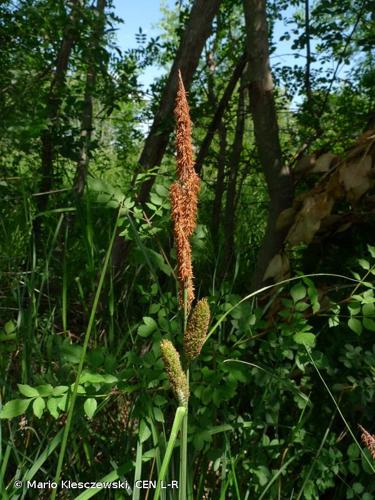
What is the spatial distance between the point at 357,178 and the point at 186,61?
1.10 metres

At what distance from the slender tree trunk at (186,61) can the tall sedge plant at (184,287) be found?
177cm

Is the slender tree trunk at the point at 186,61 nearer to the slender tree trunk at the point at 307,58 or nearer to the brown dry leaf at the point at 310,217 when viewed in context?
the brown dry leaf at the point at 310,217

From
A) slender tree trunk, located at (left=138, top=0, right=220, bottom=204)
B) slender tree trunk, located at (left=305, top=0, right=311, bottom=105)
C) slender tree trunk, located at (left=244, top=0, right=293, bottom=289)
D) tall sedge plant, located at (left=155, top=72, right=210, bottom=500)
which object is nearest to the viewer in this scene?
tall sedge plant, located at (left=155, top=72, right=210, bottom=500)

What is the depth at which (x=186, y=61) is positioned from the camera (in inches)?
103

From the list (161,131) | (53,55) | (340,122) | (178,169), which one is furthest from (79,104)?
(178,169)

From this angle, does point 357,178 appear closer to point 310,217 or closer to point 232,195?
point 310,217

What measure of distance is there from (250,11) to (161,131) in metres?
0.62

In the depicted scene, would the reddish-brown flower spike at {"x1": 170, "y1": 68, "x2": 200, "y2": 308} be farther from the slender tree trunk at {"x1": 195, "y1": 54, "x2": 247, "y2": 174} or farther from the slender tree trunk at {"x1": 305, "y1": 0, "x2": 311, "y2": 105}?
the slender tree trunk at {"x1": 305, "y1": 0, "x2": 311, "y2": 105}

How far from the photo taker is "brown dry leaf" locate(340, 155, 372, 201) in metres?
1.87

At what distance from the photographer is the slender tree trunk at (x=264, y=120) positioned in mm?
2342

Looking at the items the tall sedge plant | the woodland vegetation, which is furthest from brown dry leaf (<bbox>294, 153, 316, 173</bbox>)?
the tall sedge plant

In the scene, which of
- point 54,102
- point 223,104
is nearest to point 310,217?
point 223,104

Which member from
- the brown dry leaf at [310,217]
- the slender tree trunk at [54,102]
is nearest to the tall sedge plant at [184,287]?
the brown dry leaf at [310,217]

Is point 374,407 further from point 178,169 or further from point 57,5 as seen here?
point 57,5
